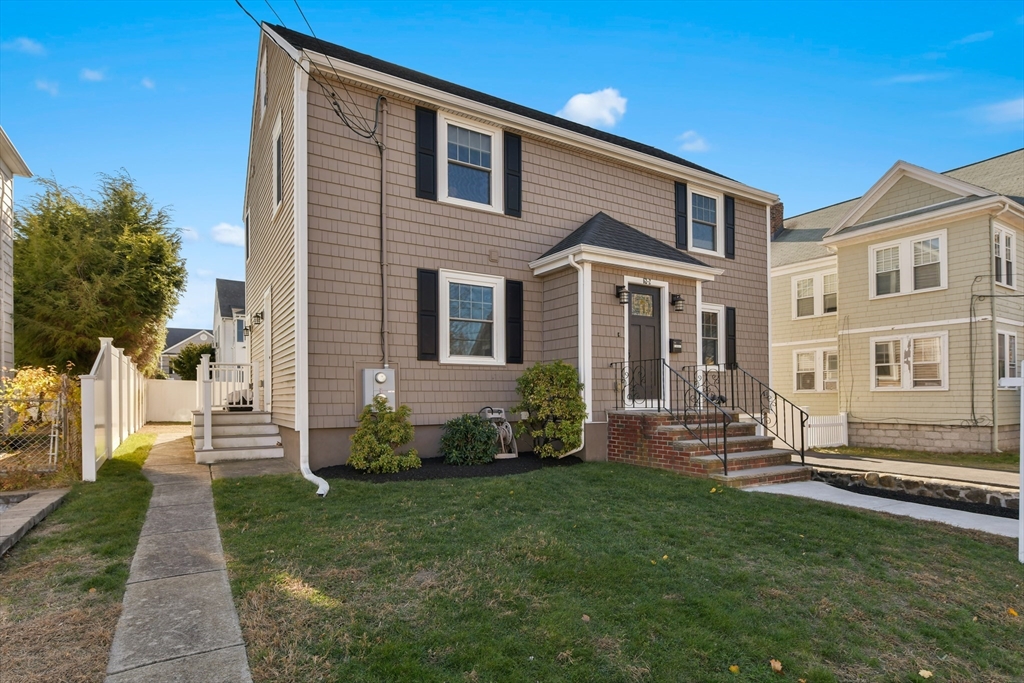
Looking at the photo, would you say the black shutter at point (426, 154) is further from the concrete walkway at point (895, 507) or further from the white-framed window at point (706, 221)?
the concrete walkway at point (895, 507)

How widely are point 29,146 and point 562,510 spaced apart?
1372cm

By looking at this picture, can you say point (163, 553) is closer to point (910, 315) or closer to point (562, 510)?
point (562, 510)

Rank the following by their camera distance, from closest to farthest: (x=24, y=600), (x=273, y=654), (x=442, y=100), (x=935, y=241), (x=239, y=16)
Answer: (x=273, y=654) < (x=24, y=600) < (x=239, y=16) < (x=442, y=100) < (x=935, y=241)

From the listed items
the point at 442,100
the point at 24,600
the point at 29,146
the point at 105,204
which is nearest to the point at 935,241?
the point at 442,100

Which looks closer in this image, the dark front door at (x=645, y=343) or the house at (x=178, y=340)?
the dark front door at (x=645, y=343)

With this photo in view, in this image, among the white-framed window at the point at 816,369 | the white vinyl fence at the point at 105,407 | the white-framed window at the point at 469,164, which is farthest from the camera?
the white-framed window at the point at 816,369

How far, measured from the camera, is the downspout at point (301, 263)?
7574mm

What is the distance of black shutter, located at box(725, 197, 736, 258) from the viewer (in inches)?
495

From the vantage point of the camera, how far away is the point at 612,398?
9.12 meters

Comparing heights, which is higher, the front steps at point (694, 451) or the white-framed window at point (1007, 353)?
the white-framed window at point (1007, 353)

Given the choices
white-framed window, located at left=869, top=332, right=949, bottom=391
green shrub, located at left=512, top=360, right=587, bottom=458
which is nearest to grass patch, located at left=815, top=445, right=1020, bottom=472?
white-framed window, located at left=869, top=332, right=949, bottom=391

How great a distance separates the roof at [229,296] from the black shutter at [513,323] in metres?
16.9

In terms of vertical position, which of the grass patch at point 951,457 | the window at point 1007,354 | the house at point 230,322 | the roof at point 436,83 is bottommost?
the grass patch at point 951,457

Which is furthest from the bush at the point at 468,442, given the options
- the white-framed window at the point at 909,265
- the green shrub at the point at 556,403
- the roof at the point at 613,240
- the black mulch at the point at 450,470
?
the white-framed window at the point at 909,265
